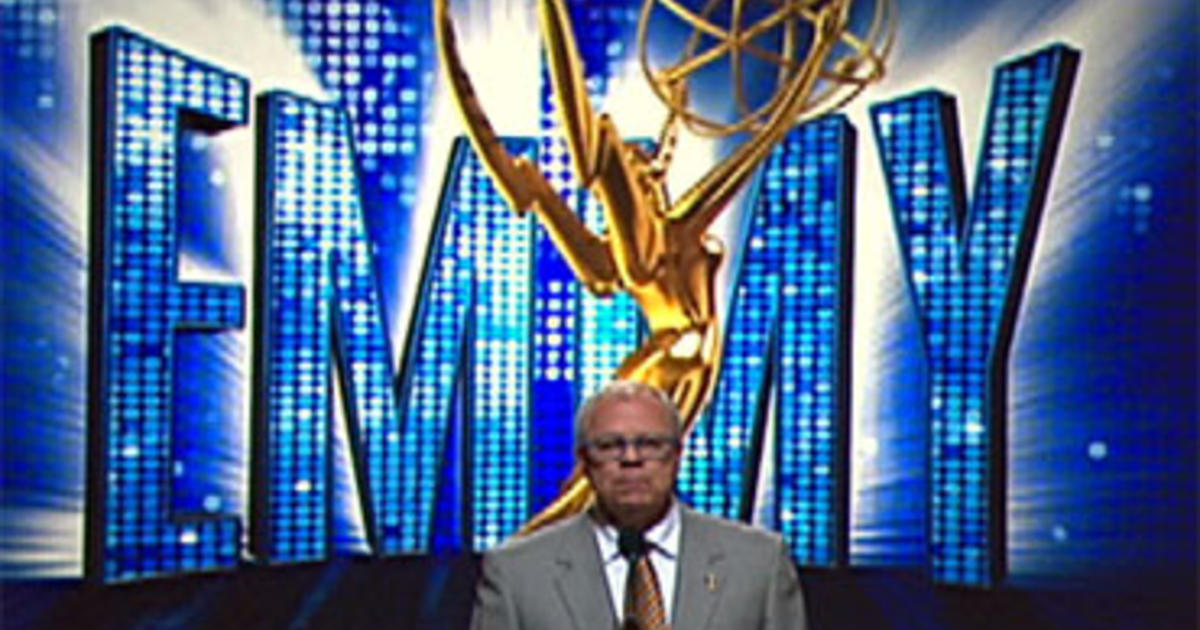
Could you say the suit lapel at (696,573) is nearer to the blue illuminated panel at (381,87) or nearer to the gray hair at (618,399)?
the gray hair at (618,399)

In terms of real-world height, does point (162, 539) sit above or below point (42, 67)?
below

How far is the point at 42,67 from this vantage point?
18.2 feet

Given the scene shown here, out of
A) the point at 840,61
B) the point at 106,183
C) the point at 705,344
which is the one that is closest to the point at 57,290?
the point at 106,183

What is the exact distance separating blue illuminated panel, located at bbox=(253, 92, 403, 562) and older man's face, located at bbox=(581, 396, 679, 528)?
11.4 feet

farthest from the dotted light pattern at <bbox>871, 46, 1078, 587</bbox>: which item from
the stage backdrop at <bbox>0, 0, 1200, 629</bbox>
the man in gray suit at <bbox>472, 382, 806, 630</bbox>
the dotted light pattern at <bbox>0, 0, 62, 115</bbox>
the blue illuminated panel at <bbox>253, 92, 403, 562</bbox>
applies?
the man in gray suit at <bbox>472, 382, 806, 630</bbox>

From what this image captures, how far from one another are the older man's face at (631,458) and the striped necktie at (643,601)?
6 cm

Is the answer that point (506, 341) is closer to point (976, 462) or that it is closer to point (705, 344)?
point (705, 344)

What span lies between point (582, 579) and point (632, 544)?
0.26 feet

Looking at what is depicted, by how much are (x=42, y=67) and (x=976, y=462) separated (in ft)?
8.44

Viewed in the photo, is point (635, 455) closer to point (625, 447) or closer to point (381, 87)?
point (625, 447)

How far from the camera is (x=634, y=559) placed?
7.52ft

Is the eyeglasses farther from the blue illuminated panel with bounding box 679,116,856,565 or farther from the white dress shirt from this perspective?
the blue illuminated panel with bounding box 679,116,856,565

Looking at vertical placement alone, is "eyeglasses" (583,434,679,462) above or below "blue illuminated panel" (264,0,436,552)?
below

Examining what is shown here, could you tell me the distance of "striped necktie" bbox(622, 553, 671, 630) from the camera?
2238 millimetres
